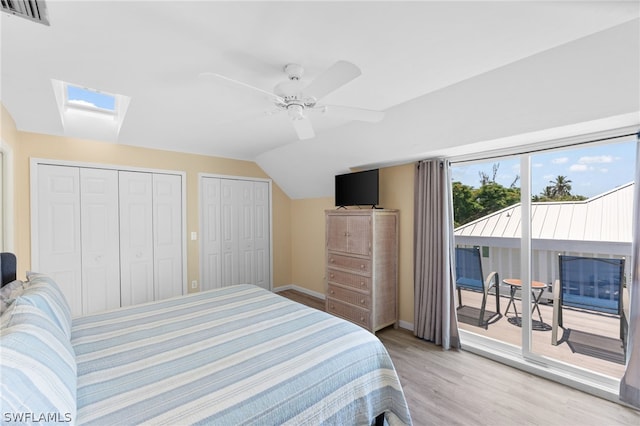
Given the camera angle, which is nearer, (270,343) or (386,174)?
(270,343)

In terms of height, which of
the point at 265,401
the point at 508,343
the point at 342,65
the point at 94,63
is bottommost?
the point at 508,343

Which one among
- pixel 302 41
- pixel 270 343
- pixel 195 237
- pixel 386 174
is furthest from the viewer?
pixel 195 237

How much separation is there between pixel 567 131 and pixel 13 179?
500 cm

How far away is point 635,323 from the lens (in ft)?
6.54

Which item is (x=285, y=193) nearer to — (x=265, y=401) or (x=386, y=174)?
(x=386, y=174)

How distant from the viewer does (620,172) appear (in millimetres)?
2176

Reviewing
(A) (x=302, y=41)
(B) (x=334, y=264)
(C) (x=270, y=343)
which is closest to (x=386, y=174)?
(B) (x=334, y=264)

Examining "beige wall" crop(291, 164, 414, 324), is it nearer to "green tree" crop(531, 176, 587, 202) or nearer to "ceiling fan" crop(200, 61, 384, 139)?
"green tree" crop(531, 176, 587, 202)

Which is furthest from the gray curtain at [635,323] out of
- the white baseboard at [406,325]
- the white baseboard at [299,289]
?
the white baseboard at [299,289]

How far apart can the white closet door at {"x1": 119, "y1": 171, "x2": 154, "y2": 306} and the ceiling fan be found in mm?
2733

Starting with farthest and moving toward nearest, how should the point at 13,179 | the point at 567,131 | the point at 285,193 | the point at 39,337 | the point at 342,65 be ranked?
the point at 285,193 → the point at 13,179 → the point at 567,131 → the point at 342,65 → the point at 39,337

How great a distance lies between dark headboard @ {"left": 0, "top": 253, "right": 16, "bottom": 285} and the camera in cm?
173

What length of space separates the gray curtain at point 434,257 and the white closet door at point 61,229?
4059 mm

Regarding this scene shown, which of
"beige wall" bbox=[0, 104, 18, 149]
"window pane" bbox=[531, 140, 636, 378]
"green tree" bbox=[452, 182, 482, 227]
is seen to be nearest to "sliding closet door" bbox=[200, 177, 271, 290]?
"beige wall" bbox=[0, 104, 18, 149]
